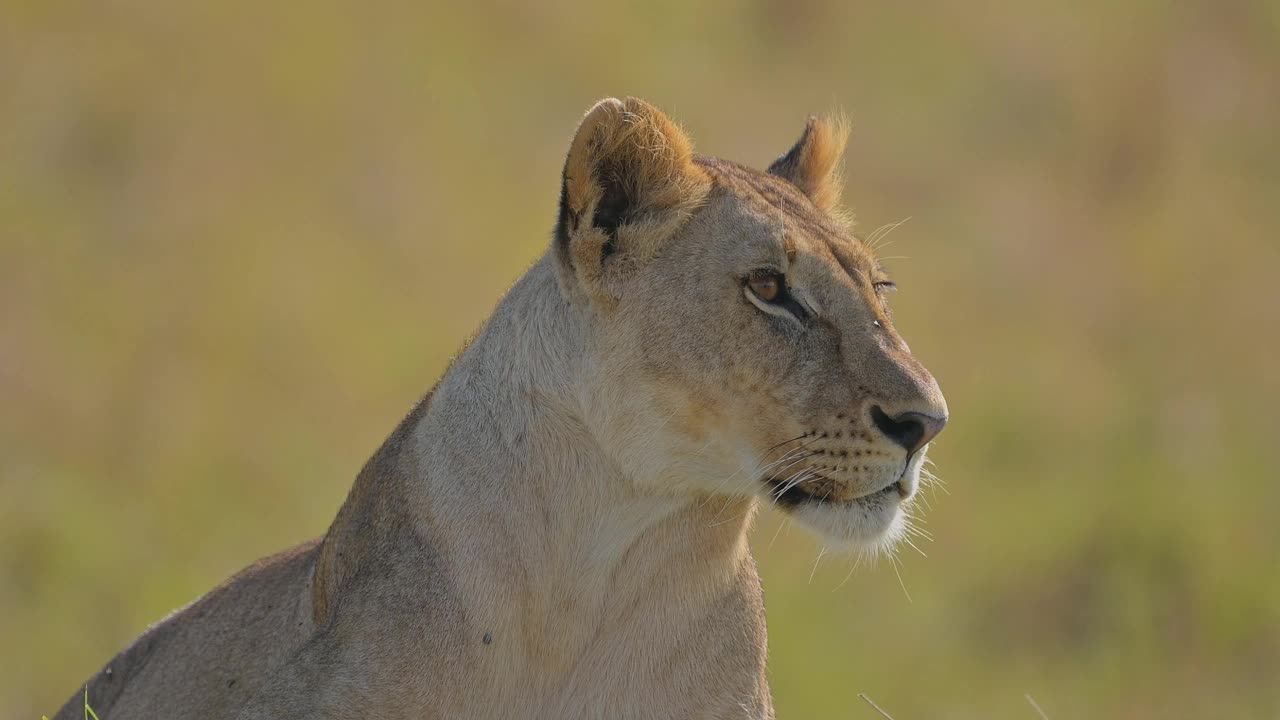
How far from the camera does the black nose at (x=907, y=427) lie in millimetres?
4938

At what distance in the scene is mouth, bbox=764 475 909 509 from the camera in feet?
16.6

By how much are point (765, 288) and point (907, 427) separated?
21.0 inches

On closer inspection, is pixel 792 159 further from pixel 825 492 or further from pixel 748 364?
pixel 825 492

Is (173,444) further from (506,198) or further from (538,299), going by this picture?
(538,299)

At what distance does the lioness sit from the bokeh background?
9111mm

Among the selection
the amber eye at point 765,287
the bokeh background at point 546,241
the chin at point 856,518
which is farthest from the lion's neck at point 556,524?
the bokeh background at point 546,241

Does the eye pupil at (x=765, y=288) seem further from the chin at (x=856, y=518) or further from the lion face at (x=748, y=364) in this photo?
the chin at (x=856, y=518)

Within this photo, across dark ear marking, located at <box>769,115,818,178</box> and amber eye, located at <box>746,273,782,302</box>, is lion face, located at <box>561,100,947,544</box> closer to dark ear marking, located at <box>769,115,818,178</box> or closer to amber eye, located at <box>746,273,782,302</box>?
amber eye, located at <box>746,273,782,302</box>

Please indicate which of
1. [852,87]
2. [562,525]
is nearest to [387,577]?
[562,525]

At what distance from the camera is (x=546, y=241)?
50.8 ft

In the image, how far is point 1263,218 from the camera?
2128 centimetres

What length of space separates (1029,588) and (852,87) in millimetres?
6080

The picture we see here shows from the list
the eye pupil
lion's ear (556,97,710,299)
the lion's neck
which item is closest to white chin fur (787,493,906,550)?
the lion's neck

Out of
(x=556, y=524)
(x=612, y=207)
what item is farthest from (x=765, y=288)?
(x=556, y=524)
